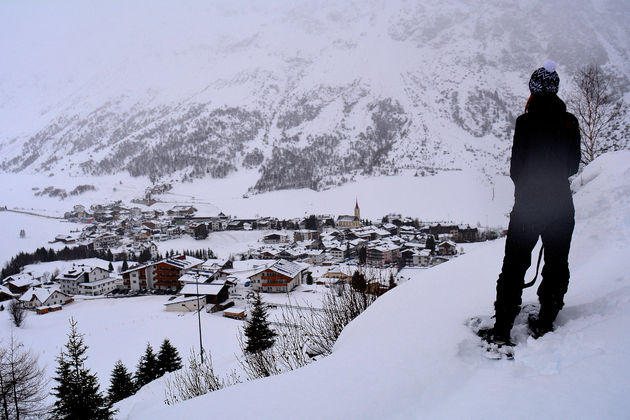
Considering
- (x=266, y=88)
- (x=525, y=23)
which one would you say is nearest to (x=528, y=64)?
(x=525, y=23)

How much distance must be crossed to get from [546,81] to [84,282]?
155ft

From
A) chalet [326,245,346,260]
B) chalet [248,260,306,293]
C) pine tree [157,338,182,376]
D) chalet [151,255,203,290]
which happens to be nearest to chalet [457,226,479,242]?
chalet [326,245,346,260]

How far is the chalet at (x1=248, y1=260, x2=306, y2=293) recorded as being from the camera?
34.7 metres

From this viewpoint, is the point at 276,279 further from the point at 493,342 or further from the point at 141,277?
the point at 493,342

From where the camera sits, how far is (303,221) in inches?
2854

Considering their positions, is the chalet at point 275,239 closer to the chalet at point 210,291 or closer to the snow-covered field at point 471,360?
the chalet at point 210,291

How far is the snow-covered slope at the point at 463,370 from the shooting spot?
224 centimetres

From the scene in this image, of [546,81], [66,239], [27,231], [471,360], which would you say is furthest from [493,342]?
[27,231]

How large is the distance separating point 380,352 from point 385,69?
181 metres

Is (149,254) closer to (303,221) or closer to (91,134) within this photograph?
(303,221)

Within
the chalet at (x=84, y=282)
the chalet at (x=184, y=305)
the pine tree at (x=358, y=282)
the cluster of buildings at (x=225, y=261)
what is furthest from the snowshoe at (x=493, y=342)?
the chalet at (x=84, y=282)

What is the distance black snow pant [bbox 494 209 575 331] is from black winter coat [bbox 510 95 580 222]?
8 cm

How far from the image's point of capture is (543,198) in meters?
2.97

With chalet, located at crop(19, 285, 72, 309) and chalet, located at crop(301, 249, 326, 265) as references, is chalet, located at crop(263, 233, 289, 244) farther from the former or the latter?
chalet, located at crop(19, 285, 72, 309)
